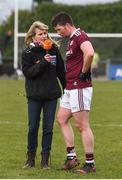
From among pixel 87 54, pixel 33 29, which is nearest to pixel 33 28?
pixel 33 29

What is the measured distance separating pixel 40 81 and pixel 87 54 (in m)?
0.83

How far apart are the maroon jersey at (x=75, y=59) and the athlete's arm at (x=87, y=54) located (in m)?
0.10

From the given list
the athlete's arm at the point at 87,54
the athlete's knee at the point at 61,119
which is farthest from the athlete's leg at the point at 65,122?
the athlete's arm at the point at 87,54

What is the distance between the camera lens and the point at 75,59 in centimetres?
881

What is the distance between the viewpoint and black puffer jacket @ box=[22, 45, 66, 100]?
29.3 feet

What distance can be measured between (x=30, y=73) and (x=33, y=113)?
0.55 meters

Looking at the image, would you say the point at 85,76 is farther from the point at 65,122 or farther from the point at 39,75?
the point at 65,122

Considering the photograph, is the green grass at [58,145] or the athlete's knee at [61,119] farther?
the athlete's knee at [61,119]

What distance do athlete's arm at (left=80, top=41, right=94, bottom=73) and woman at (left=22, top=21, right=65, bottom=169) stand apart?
0.52 meters

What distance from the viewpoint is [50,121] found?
357 inches

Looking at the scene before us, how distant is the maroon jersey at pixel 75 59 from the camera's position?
28.7ft

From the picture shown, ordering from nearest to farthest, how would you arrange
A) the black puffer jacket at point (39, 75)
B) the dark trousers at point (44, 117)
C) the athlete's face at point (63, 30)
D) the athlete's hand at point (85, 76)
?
the athlete's hand at point (85, 76), the athlete's face at point (63, 30), the black puffer jacket at point (39, 75), the dark trousers at point (44, 117)

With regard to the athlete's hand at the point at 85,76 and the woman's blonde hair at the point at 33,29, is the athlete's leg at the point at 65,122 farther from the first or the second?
the woman's blonde hair at the point at 33,29

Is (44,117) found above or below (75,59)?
below
